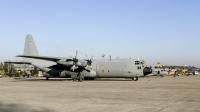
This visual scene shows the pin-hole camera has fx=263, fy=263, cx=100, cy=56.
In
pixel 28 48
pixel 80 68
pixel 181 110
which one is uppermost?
pixel 28 48

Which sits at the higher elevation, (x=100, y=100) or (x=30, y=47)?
Answer: (x=30, y=47)

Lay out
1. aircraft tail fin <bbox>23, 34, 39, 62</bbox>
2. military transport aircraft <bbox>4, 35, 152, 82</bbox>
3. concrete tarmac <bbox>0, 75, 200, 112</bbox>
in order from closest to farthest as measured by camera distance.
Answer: concrete tarmac <bbox>0, 75, 200, 112</bbox> → military transport aircraft <bbox>4, 35, 152, 82</bbox> → aircraft tail fin <bbox>23, 34, 39, 62</bbox>

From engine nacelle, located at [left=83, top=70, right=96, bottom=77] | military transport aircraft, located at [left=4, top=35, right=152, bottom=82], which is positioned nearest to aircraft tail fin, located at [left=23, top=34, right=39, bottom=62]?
military transport aircraft, located at [left=4, top=35, right=152, bottom=82]

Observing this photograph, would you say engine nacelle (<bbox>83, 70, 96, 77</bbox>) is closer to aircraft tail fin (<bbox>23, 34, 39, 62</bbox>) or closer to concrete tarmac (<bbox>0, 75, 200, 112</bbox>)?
aircraft tail fin (<bbox>23, 34, 39, 62</bbox>)

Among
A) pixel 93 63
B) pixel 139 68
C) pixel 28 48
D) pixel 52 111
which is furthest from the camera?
pixel 28 48

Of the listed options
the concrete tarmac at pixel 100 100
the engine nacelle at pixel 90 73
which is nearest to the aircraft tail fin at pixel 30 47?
the engine nacelle at pixel 90 73

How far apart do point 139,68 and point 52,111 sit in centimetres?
3000

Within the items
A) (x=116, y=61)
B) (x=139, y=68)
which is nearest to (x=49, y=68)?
(x=116, y=61)

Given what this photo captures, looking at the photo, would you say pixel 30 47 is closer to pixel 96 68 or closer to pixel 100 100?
pixel 96 68

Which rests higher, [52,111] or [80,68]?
[80,68]

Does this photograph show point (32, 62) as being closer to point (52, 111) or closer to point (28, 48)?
point (28, 48)

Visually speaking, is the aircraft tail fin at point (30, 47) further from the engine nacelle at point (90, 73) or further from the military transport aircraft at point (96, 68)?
the engine nacelle at point (90, 73)

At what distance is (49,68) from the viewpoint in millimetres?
44062

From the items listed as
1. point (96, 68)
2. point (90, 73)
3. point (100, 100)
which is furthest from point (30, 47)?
point (100, 100)
